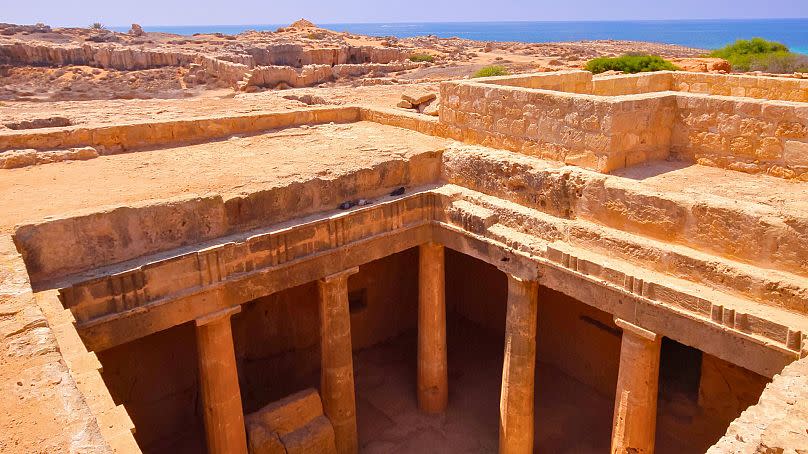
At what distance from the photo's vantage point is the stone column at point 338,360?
28.0ft

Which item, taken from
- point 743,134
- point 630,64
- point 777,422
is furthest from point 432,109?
point 630,64

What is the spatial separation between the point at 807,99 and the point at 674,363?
5.02 meters

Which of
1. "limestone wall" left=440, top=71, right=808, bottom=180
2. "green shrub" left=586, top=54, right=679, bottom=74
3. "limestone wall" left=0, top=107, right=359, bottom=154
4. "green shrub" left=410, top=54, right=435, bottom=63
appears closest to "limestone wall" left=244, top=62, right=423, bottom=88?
"green shrub" left=410, top=54, right=435, bottom=63

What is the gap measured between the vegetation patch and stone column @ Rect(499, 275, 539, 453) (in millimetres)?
20661

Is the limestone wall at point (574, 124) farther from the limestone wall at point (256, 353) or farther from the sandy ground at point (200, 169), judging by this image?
the limestone wall at point (256, 353)

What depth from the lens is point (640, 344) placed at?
7.01 m

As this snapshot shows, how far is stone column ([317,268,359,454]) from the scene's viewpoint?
8539 mm

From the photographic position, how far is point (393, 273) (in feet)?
40.3

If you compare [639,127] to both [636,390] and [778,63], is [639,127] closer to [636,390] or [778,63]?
[636,390]

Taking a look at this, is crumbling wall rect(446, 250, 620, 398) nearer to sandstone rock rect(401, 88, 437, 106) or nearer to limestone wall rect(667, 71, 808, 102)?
sandstone rock rect(401, 88, 437, 106)

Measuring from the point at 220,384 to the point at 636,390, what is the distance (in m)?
4.99

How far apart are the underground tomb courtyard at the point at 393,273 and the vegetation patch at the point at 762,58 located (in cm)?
1624

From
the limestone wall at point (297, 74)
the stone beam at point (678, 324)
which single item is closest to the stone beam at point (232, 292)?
the stone beam at point (678, 324)

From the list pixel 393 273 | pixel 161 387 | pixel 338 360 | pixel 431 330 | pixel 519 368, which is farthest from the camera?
pixel 393 273
